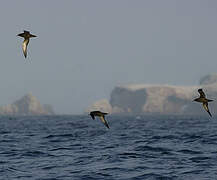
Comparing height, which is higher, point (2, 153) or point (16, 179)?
point (2, 153)

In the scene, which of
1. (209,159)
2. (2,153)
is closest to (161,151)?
(209,159)

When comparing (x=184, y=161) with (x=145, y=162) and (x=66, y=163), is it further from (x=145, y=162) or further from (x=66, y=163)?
(x=66, y=163)

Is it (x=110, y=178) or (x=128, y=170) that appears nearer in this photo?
(x=110, y=178)

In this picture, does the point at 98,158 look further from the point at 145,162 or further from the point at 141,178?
the point at 141,178

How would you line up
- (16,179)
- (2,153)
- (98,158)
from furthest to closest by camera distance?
(2,153), (98,158), (16,179)

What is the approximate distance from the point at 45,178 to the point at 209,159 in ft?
29.1

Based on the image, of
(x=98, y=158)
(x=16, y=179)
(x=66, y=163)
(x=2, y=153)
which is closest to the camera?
(x=16, y=179)

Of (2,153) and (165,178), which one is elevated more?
(2,153)

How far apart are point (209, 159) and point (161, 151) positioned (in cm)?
426

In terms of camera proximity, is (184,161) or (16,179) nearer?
(16,179)

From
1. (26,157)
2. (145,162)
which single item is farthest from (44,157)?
(145,162)

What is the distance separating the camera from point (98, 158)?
1045 inches

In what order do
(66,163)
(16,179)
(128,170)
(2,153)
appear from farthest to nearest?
(2,153) → (66,163) → (128,170) → (16,179)

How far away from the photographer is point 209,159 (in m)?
25.8
